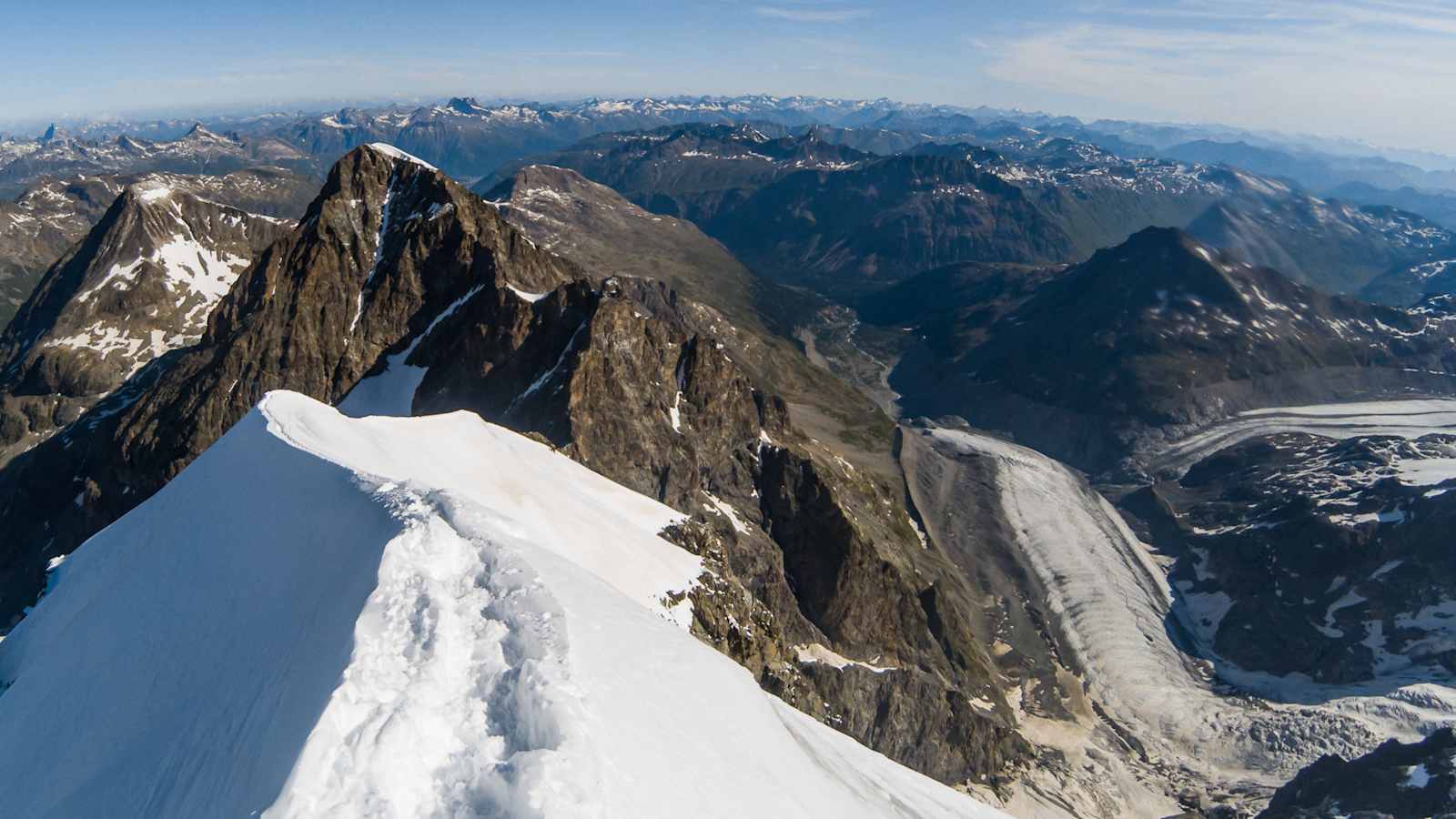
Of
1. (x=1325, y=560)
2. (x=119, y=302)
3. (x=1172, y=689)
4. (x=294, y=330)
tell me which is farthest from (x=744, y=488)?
(x=119, y=302)

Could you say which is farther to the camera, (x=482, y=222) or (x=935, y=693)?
(x=482, y=222)

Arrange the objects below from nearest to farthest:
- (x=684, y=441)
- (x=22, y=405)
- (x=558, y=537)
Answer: (x=558, y=537)
(x=684, y=441)
(x=22, y=405)

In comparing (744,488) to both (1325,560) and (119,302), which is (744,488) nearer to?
(1325,560)

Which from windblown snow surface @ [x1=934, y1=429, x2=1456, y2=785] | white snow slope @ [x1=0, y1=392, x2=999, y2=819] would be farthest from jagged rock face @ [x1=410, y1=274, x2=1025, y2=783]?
white snow slope @ [x1=0, y1=392, x2=999, y2=819]

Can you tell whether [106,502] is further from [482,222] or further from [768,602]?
[768,602]

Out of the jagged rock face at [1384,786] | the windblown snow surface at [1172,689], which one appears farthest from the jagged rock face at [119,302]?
the jagged rock face at [1384,786]

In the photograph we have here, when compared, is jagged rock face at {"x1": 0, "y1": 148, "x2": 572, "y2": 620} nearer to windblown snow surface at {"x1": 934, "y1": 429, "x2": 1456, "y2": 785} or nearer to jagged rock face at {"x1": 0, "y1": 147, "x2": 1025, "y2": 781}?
jagged rock face at {"x1": 0, "y1": 147, "x2": 1025, "y2": 781}

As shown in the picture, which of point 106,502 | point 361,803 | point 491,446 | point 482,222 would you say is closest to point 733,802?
point 361,803
